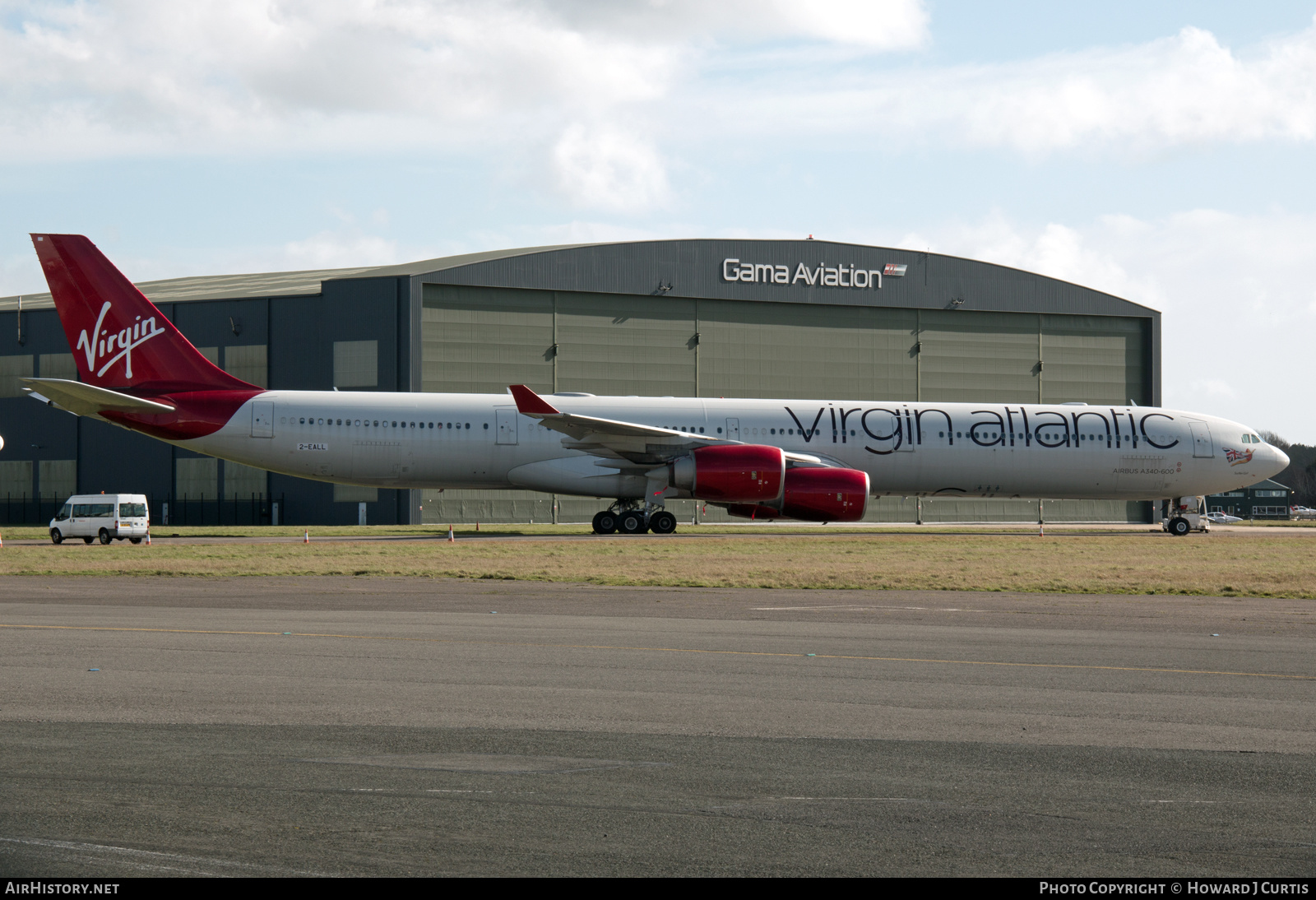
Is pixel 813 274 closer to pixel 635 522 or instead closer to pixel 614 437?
pixel 635 522

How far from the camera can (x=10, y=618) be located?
14.8 meters

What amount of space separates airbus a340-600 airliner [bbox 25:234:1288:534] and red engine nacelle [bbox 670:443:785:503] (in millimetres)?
45

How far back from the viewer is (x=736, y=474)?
3466 centimetres

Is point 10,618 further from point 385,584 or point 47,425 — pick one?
point 47,425

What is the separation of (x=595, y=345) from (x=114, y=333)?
22.3m

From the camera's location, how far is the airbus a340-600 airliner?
3522 cm

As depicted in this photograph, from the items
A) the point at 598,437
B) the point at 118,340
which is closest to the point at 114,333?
the point at 118,340

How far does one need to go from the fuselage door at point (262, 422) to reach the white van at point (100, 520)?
13.3 feet

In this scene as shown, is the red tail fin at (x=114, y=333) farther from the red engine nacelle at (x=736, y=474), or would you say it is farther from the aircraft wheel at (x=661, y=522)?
the red engine nacelle at (x=736, y=474)

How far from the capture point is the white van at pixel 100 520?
118 ft

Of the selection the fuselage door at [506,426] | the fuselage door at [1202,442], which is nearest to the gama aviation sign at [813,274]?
the fuselage door at [1202,442]

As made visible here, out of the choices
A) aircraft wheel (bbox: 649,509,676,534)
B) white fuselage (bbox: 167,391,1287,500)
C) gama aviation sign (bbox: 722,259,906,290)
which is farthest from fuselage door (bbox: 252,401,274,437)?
gama aviation sign (bbox: 722,259,906,290)

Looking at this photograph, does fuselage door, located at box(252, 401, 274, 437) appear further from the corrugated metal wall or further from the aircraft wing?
the corrugated metal wall

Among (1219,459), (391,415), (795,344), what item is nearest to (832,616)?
(391,415)
